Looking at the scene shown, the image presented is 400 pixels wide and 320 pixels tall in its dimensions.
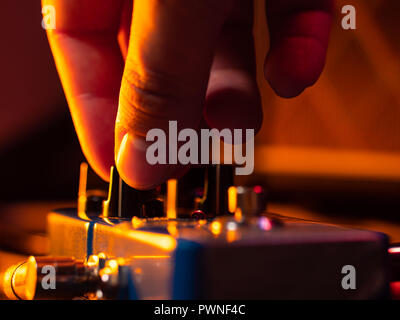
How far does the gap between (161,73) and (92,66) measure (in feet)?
0.79

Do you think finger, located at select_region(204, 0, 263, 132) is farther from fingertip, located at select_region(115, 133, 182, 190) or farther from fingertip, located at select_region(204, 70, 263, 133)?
fingertip, located at select_region(115, 133, 182, 190)

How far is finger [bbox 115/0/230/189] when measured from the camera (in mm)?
323

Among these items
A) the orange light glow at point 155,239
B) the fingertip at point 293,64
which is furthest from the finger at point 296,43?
the orange light glow at point 155,239

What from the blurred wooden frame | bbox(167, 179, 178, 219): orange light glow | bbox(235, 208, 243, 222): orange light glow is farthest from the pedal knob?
the blurred wooden frame

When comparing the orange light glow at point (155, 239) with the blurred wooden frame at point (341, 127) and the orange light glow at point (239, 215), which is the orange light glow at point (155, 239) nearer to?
the orange light glow at point (239, 215)

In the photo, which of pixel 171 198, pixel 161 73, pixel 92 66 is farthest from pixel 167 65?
pixel 92 66

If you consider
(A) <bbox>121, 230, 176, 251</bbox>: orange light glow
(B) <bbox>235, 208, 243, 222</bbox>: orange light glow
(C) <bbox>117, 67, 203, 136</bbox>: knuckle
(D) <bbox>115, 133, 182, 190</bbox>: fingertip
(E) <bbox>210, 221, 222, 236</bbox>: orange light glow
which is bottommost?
(A) <bbox>121, 230, 176, 251</bbox>: orange light glow

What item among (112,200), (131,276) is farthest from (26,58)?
(131,276)

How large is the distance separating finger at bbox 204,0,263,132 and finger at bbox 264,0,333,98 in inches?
1.2

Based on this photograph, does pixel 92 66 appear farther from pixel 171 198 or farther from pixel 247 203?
pixel 247 203

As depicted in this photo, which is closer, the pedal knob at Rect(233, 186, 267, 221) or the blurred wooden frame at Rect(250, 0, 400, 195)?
the pedal knob at Rect(233, 186, 267, 221)

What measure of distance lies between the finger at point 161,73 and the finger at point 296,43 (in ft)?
0.42

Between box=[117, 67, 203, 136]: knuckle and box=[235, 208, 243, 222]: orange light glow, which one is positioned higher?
box=[117, 67, 203, 136]: knuckle
